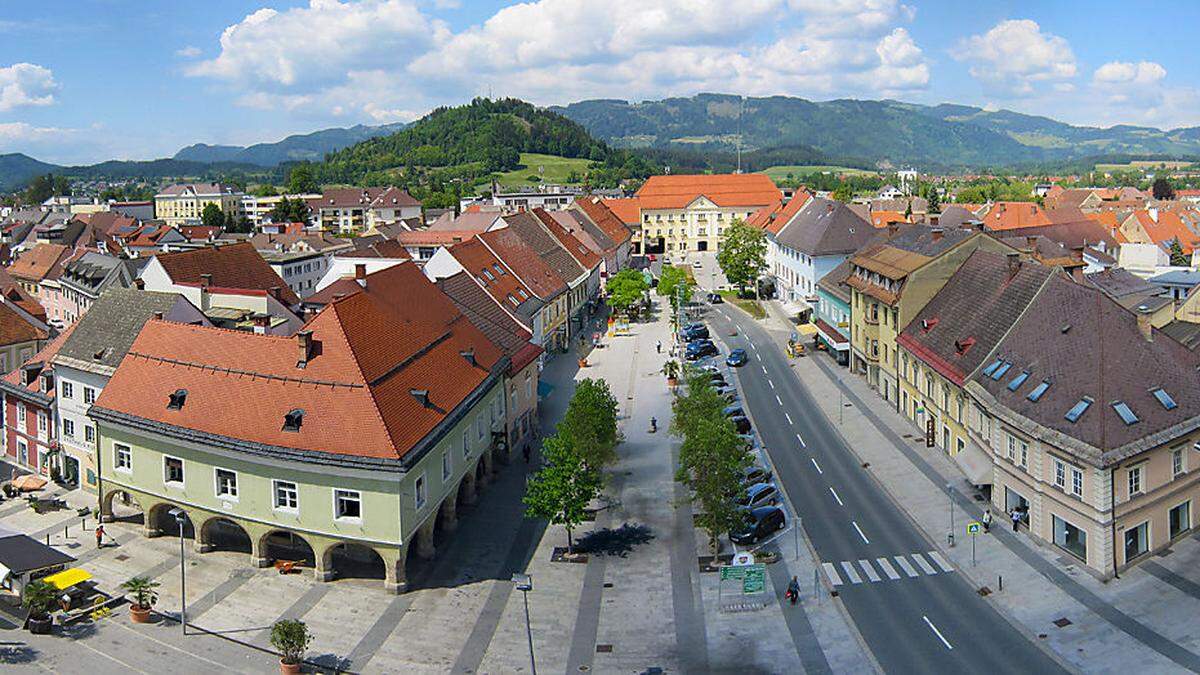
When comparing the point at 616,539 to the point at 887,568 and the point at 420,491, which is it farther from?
the point at 887,568

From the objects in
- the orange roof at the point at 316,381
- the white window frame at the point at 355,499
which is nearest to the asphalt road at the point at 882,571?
the orange roof at the point at 316,381

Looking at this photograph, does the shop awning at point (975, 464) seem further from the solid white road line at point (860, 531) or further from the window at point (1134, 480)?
the window at point (1134, 480)

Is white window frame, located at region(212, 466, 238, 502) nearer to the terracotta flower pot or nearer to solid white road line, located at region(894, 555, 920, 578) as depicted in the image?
the terracotta flower pot

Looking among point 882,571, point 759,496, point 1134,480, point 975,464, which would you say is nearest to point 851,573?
point 882,571

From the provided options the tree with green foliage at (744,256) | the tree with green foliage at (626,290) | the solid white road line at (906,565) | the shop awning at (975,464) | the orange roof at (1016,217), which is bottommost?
the solid white road line at (906,565)

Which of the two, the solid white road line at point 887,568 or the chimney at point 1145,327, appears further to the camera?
the chimney at point 1145,327

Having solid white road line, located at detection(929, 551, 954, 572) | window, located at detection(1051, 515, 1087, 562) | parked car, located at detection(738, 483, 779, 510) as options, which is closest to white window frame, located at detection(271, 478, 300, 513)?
parked car, located at detection(738, 483, 779, 510)
